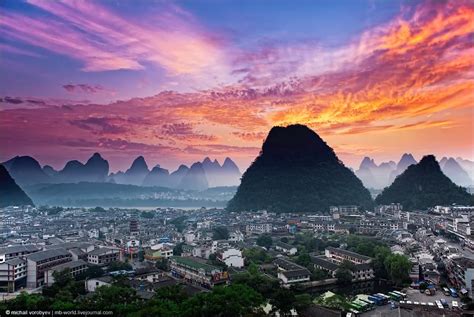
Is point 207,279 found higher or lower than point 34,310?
lower

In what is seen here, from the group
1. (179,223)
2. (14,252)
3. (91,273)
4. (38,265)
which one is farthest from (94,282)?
(179,223)

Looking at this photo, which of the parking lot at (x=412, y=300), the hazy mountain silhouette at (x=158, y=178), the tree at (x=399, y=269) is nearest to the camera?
the parking lot at (x=412, y=300)

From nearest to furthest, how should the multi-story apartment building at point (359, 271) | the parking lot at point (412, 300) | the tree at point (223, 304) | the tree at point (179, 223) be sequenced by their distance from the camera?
the tree at point (223, 304)
the parking lot at point (412, 300)
the multi-story apartment building at point (359, 271)
the tree at point (179, 223)

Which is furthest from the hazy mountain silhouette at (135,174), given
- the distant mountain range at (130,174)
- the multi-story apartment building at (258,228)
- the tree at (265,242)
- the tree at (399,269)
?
the tree at (399,269)

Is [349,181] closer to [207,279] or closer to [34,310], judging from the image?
[207,279]

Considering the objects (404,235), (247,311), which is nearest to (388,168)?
(404,235)

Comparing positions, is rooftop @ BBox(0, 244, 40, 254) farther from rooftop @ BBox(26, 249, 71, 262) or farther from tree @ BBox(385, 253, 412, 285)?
tree @ BBox(385, 253, 412, 285)

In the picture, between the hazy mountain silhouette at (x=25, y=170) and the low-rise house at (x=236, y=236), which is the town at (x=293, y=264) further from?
the hazy mountain silhouette at (x=25, y=170)
